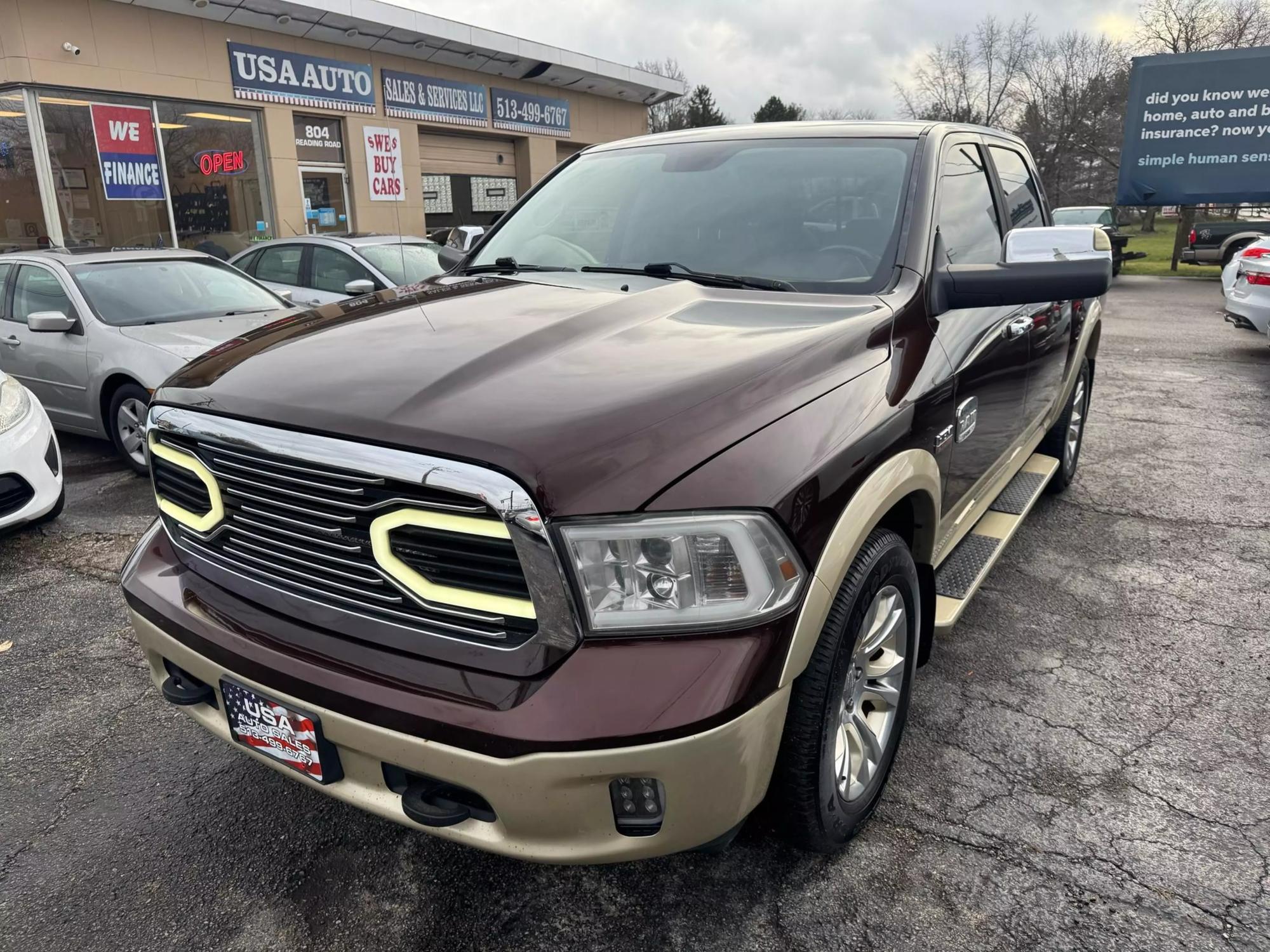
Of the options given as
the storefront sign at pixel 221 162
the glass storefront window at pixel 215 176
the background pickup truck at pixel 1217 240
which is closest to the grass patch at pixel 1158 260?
the background pickup truck at pixel 1217 240

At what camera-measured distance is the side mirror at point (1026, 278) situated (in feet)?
8.06

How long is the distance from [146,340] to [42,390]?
1.28 m

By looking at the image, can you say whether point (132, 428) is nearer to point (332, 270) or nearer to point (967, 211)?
point (332, 270)

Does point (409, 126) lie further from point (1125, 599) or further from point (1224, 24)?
point (1224, 24)

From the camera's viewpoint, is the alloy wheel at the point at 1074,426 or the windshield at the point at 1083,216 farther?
the windshield at the point at 1083,216

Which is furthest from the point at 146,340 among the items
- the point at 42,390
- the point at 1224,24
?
the point at 1224,24

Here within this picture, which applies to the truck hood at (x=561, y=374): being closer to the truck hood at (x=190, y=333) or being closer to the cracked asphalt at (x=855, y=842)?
the cracked asphalt at (x=855, y=842)

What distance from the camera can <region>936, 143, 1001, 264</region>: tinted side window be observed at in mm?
2992

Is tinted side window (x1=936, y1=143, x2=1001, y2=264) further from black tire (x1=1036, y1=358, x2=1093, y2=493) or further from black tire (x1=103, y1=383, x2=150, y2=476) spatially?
black tire (x1=103, y1=383, x2=150, y2=476)

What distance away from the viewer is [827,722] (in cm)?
199

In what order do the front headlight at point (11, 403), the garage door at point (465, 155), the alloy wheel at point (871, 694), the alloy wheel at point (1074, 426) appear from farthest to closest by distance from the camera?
the garage door at point (465, 155) → the alloy wheel at point (1074, 426) → the front headlight at point (11, 403) → the alloy wheel at point (871, 694)

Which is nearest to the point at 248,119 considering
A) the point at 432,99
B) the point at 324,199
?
the point at 324,199

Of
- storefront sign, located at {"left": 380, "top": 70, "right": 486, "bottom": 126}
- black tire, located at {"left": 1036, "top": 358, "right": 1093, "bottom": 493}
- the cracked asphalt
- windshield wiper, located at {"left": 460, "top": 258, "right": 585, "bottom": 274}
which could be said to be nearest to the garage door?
storefront sign, located at {"left": 380, "top": 70, "right": 486, "bottom": 126}

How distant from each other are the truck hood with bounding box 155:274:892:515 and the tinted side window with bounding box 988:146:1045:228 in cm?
180
